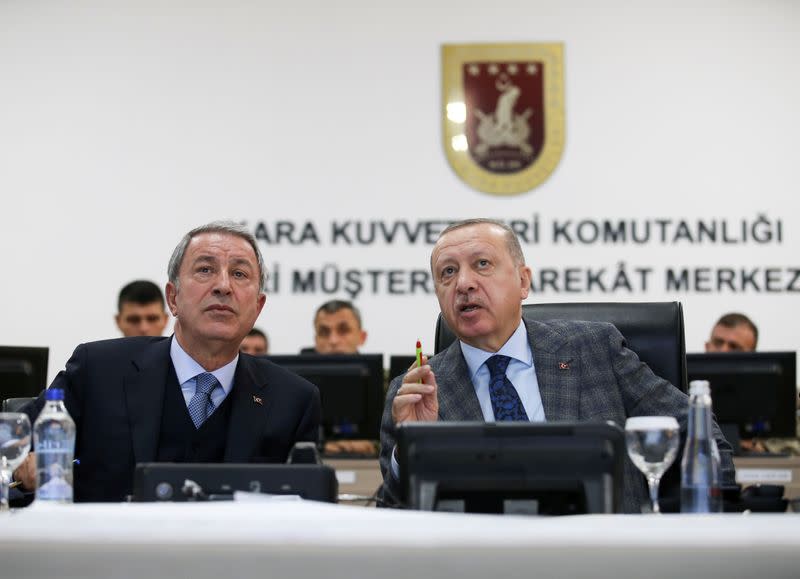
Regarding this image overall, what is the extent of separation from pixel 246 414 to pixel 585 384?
83cm

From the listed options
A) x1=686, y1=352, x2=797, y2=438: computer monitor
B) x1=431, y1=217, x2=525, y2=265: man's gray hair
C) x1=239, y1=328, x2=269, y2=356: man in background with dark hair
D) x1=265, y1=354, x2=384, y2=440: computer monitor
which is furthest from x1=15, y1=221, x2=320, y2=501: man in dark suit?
x1=239, y1=328, x2=269, y2=356: man in background with dark hair

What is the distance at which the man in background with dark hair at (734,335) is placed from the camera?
5.88 metres

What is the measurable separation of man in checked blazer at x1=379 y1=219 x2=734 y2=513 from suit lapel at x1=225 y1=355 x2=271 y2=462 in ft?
0.97

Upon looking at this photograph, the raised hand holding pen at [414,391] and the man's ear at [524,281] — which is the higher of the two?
the man's ear at [524,281]

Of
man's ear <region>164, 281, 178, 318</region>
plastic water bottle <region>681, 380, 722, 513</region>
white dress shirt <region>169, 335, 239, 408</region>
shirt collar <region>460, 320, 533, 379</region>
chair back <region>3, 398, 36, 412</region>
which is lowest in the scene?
plastic water bottle <region>681, 380, 722, 513</region>

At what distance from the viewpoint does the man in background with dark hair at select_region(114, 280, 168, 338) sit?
18.3 feet

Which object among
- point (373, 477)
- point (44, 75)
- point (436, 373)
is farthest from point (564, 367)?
point (44, 75)

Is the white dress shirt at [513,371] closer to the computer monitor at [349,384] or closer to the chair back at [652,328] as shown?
the chair back at [652,328]

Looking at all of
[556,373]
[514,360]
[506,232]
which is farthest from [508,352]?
[506,232]

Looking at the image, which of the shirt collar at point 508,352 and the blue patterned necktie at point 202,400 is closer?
the blue patterned necktie at point 202,400

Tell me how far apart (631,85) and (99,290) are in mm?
3653

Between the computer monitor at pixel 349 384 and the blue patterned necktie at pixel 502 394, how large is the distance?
1.83 m

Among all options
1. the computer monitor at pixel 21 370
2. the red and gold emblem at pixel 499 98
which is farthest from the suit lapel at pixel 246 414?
the red and gold emblem at pixel 499 98

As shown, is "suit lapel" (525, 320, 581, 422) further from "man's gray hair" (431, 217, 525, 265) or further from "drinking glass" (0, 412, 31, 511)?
"drinking glass" (0, 412, 31, 511)
